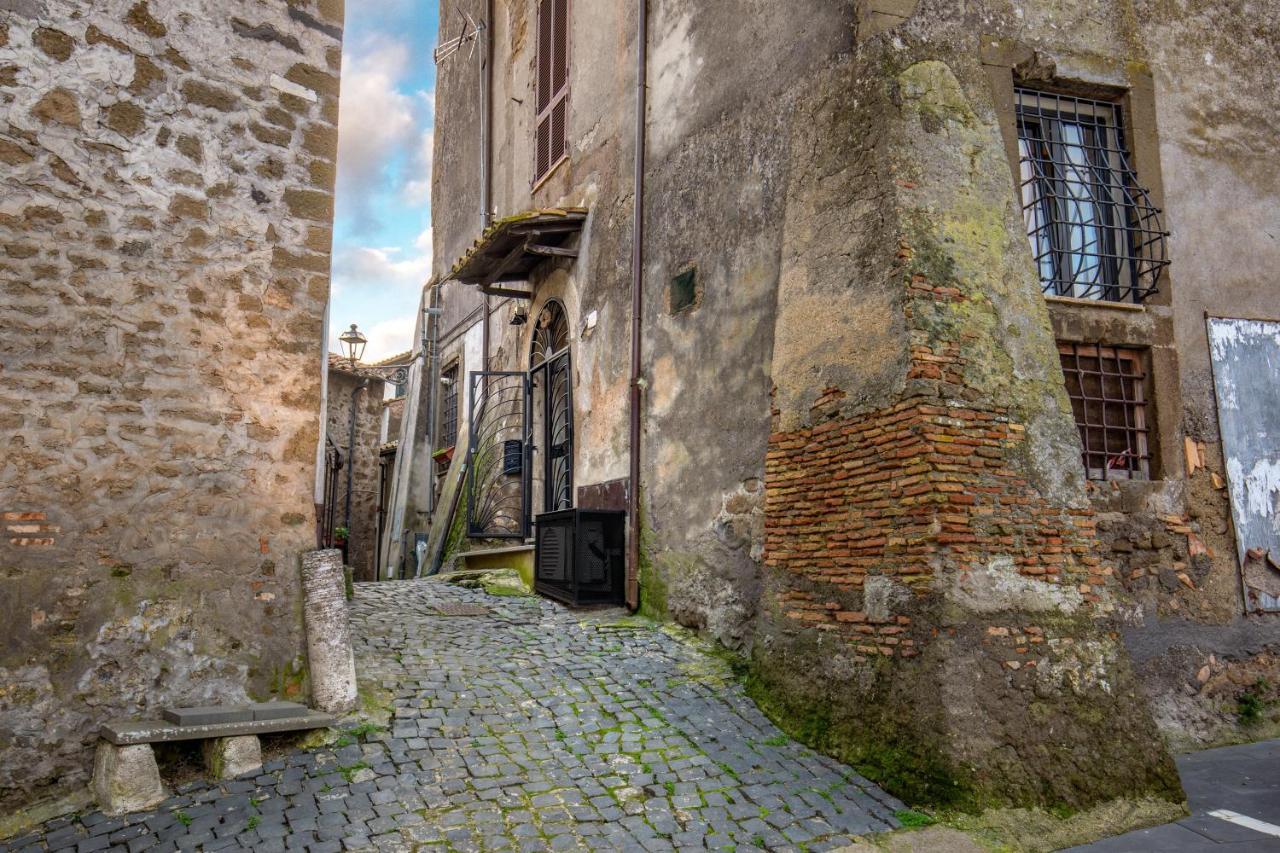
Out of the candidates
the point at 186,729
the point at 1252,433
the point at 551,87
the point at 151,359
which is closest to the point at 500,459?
the point at 551,87

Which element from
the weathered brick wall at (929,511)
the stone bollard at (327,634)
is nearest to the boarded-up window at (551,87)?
the weathered brick wall at (929,511)

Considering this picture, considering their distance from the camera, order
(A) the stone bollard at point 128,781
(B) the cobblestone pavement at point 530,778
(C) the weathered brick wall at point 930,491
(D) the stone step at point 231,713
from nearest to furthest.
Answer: (B) the cobblestone pavement at point 530,778, (A) the stone bollard at point 128,781, (D) the stone step at point 231,713, (C) the weathered brick wall at point 930,491

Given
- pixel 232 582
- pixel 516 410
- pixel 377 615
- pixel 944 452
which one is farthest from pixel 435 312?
pixel 944 452

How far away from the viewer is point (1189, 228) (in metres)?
6.92

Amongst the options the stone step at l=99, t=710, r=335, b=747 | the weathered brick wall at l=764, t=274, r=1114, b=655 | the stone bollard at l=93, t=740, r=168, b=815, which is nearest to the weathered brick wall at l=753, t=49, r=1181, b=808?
the weathered brick wall at l=764, t=274, r=1114, b=655

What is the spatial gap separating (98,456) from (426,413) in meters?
9.99

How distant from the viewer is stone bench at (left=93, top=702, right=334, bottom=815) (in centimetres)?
427

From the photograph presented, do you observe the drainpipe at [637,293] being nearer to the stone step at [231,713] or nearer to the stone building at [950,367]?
the stone building at [950,367]

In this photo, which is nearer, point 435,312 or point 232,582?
point 232,582

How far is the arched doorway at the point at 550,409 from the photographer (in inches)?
401

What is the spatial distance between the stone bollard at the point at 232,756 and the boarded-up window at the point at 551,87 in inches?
302

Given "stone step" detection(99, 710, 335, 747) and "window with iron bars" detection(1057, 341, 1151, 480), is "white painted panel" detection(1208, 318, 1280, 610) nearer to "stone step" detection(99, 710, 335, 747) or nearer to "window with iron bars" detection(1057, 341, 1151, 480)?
"window with iron bars" detection(1057, 341, 1151, 480)

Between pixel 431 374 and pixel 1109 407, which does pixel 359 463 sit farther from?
pixel 1109 407

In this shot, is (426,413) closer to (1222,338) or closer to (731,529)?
(731,529)
